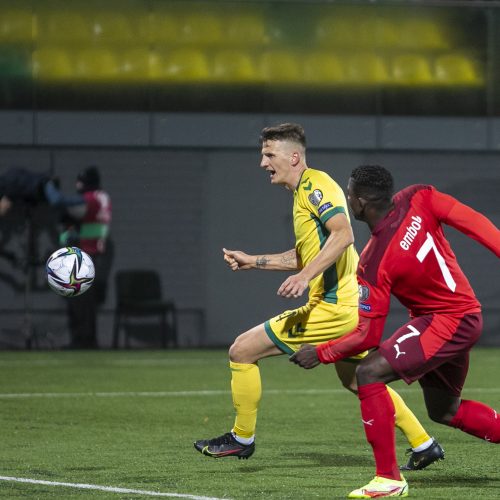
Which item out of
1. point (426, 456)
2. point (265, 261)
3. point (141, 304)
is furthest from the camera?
point (141, 304)

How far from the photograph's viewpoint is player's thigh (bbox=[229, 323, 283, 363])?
8266mm

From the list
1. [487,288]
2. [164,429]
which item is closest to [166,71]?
[487,288]

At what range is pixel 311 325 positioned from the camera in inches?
324

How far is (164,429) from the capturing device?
34.8 feet

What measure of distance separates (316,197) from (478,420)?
5.57ft

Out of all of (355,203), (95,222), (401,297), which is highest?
(95,222)

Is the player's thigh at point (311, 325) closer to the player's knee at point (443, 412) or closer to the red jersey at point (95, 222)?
the player's knee at point (443, 412)

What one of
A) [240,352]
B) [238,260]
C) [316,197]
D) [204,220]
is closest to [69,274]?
[238,260]

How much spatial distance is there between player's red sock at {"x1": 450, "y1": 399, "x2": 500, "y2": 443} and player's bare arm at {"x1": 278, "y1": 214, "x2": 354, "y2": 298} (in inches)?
43.5

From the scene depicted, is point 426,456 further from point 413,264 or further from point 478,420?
point 413,264

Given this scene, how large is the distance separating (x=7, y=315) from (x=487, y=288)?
297 inches

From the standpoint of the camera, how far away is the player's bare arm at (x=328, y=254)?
7.56 metres

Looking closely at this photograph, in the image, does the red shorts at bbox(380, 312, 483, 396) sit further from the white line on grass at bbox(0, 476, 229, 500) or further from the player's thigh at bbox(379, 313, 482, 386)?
the white line on grass at bbox(0, 476, 229, 500)

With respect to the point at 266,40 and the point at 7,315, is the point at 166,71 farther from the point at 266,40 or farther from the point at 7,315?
the point at 7,315
